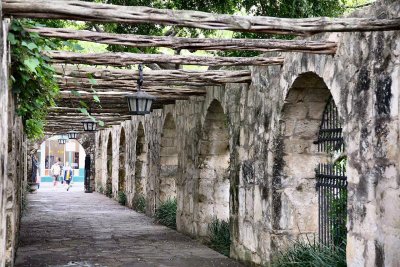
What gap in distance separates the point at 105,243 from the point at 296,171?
3678mm

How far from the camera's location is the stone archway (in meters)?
6.47

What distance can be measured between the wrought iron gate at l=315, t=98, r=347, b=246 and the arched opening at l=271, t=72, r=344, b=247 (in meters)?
0.07

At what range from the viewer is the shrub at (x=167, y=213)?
37.1 ft

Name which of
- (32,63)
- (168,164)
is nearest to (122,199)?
(168,164)

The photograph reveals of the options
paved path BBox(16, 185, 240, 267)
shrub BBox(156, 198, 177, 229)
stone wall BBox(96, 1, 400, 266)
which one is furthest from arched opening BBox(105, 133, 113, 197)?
stone wall BBox(96, 1, 400, 266)

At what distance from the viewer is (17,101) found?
6688 millimetres

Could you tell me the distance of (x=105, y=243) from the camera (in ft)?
29.7

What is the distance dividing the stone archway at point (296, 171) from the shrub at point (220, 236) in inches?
74.7

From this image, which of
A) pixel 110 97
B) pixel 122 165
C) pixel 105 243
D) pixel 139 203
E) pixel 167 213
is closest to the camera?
pixel 105 243

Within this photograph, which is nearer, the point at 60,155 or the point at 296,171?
the point at 296,171

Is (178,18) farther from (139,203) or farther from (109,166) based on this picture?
(109,166)

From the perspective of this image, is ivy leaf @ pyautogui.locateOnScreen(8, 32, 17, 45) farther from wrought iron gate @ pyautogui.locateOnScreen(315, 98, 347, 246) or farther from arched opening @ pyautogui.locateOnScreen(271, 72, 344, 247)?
wrought iron gate @ pyautogui.locateOnScreen(315, 98, 347, 246)

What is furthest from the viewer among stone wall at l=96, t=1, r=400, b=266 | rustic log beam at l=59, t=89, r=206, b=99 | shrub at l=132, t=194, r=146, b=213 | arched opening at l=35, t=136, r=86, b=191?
arched opening at l=35, t=136, r=86, b=191

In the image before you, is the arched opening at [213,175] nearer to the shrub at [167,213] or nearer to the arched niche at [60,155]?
the shrub at [167,213]
